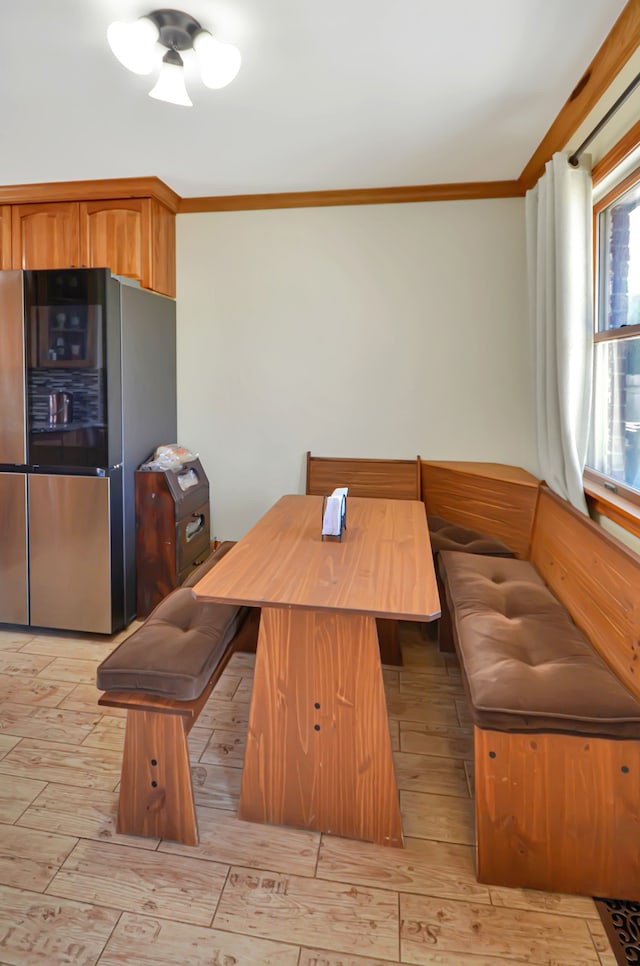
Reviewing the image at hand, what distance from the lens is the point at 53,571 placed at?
2785 mm

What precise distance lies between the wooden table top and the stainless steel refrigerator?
92 centimetres

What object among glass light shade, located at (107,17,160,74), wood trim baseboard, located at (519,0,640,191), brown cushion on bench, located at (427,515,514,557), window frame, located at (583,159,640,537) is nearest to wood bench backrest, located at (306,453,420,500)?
brown cushion on bench, located at (427,515,514,557)

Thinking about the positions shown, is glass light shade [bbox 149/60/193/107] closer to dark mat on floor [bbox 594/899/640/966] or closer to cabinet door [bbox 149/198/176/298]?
cabinet door [bbox 149/198/176/298]

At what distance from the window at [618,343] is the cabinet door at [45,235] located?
264cm

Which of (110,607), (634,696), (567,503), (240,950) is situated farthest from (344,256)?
(240,950)

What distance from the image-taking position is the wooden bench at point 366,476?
3199 millimetres

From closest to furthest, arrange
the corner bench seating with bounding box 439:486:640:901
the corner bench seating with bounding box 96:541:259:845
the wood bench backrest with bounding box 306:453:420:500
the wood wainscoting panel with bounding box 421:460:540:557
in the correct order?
1. the corner bench seating with bounding box 439:486:640:901
2. the corner bench seating with bounding box 96:541:259:845
3. the wood wainscoting panel with bounding box 421:460:540:557
4. the wood bench backrest with bounding box 306:453:420:500

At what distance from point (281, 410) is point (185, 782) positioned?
2.22 metres

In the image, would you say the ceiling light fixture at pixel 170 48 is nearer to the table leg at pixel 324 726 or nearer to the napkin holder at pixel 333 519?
the napkin holder at pixel 333 519

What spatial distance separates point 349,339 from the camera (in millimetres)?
3225

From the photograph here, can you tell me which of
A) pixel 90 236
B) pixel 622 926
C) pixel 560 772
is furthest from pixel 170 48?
pixel 622 926

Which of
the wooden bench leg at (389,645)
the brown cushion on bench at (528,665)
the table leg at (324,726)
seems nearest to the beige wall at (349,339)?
the wooden bench leg at (389,645)

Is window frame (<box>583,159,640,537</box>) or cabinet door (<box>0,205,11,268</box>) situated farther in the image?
cabinet door (<box>0,205,11,268</box>)

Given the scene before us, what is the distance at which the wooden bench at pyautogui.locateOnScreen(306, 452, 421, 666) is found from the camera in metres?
3.20
